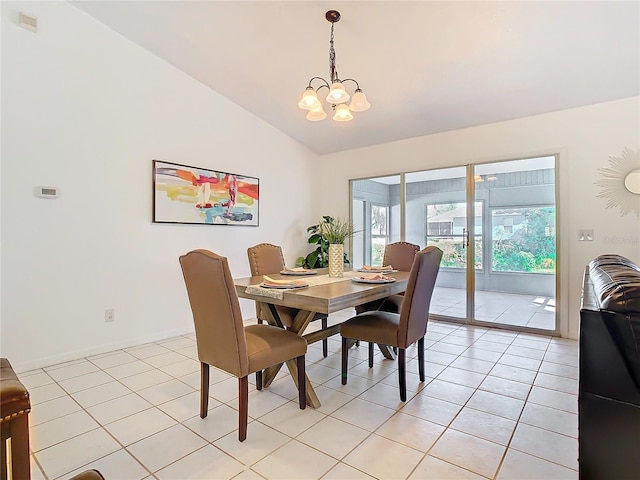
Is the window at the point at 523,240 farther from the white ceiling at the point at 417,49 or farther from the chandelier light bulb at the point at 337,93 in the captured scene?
the chandelier light bulb at the point at 337,93

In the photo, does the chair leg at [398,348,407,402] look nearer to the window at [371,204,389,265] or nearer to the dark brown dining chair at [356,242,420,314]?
the dark brown dining chair at [356,242,420,314]

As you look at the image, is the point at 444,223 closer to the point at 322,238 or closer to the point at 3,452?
the point at 322,238

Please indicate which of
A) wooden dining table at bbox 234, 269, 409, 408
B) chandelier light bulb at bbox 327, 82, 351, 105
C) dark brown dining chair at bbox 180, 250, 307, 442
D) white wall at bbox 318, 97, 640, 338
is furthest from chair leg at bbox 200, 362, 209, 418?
white wall at bbox 318, 97, 640, 338

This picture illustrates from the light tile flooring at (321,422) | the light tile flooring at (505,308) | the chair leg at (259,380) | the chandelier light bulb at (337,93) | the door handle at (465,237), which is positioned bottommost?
the light tile flooring at (321,422)

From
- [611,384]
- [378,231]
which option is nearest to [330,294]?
[611,384]

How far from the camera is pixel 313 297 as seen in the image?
1906mm

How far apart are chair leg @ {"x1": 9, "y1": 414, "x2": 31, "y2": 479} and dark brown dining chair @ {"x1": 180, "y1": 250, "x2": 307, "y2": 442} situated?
0.85m

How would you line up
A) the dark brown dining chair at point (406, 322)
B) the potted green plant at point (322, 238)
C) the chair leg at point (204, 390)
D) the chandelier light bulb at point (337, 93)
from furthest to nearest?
1. the potted green plant at point (322, 238)
2. the chandelier light bulb at point (337, 93)
3. the dark brown dining chair at point (406, 322)
4. the chair leg at point (204, 390)

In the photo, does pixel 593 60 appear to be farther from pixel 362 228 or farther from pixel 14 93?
pixel 14 93

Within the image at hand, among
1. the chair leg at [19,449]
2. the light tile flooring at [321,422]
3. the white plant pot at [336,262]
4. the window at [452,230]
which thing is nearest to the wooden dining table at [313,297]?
the white plant pot at [336,262]

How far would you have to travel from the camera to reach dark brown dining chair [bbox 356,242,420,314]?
3.24 meters

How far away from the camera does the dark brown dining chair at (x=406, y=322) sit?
88.0 inches

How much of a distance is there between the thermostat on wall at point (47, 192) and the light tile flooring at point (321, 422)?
1.46 m

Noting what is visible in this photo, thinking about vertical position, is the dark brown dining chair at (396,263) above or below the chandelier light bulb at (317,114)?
below
